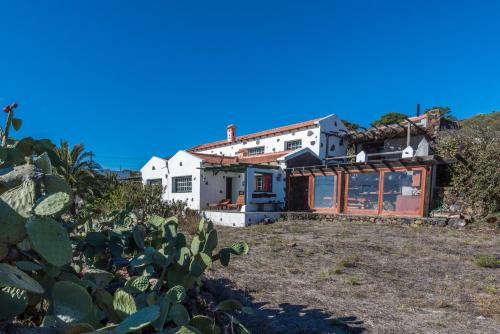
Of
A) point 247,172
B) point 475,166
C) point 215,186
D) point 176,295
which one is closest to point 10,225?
point 176,295

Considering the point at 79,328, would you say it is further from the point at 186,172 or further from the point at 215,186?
the point at 186,172

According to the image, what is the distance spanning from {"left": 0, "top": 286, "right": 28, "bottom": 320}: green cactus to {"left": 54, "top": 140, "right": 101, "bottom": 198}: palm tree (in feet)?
44.5

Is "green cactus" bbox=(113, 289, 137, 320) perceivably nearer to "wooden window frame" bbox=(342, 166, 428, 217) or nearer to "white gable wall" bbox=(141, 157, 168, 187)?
"wooden window frame" bbox=(342, 166, 428, 217)

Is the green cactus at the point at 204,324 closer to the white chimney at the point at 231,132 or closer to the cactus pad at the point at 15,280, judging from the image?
the cactus pad at the point at 15,280

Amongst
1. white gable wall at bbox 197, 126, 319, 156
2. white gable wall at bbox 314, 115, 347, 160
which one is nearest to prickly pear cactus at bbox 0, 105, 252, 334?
white gable wall at bbox 314, 115, 347, 160

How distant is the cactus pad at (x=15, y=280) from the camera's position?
960mm

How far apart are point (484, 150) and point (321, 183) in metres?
7.16

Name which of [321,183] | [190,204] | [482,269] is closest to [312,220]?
[321,183]

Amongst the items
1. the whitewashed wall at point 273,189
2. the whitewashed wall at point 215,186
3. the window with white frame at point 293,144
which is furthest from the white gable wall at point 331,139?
the whitewashed wall at point 215,186

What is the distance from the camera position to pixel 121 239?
276 cm

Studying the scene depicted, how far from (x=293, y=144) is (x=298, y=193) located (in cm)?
416

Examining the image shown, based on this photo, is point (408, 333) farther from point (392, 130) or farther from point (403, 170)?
point (392, 130)

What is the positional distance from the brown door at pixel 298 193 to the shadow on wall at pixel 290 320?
1258cm

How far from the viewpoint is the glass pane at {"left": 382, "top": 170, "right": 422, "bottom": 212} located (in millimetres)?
12625
